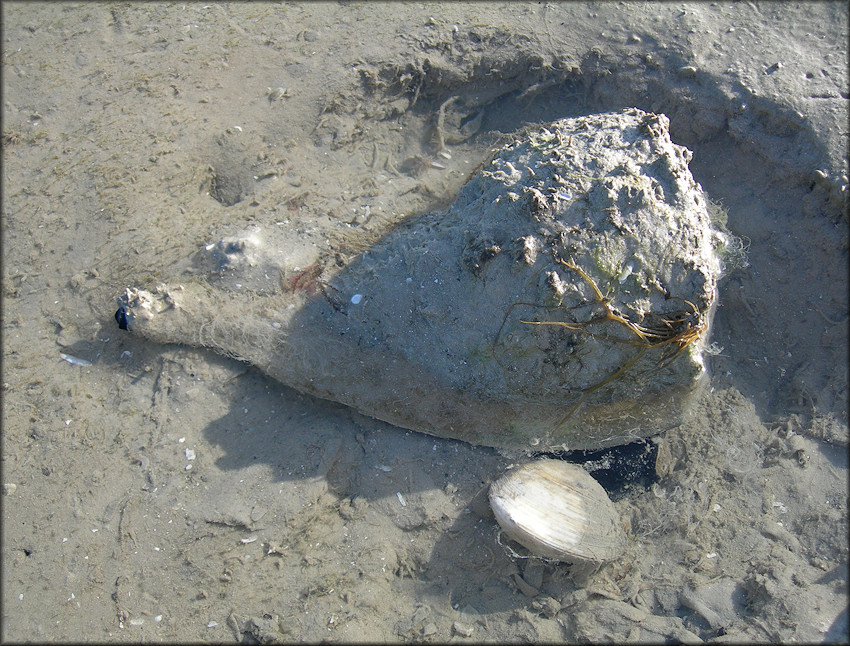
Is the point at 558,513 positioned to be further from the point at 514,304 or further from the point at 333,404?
the point at 333,404

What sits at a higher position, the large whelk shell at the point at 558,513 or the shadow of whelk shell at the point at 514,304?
the shadow of whelk shell at the point at 514,304

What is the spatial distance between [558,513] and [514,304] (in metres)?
1.48

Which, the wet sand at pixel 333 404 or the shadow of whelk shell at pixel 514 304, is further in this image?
the wet sand at pixel 333 404

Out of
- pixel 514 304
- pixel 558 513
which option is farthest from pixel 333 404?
pixel 558 513

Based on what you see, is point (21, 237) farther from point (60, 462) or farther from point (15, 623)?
point (15, 623)

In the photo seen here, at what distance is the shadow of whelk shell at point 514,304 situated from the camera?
334 cm

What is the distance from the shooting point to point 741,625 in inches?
130

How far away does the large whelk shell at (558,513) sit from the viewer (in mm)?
3412

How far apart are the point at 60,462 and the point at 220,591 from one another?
158cm

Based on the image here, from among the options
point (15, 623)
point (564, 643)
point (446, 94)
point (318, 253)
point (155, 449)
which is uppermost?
point (446, 94)

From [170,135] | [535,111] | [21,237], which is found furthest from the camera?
[535,111]

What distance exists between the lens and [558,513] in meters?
3.52

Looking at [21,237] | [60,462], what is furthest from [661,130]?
[21,237]

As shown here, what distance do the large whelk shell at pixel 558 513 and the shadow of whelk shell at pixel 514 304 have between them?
12.0 inches
